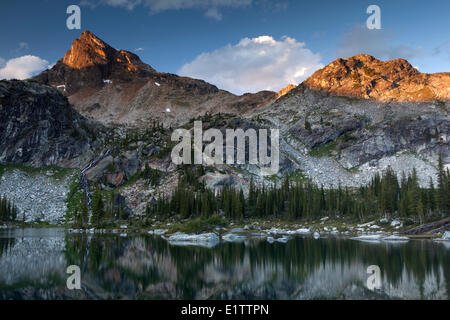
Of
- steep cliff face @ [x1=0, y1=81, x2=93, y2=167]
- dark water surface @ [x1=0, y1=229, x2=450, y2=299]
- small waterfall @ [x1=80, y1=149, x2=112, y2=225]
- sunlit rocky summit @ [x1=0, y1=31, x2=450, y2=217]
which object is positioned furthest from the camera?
steep cliff face @ [x1=0, y1=81, x2=93, y2=167]

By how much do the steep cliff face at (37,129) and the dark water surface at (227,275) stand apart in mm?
110232

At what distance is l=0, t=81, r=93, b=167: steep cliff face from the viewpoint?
136500 mm

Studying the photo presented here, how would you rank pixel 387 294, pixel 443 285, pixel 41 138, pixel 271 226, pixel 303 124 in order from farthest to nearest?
pixel 303 124 < pixel 41 138 < pixel 271 226 < pixel 443 285 < pixel 387 294

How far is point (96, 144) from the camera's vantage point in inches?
6220

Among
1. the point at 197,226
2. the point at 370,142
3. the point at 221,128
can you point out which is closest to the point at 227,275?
the point at 197,226

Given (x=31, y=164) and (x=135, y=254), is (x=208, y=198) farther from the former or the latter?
(x=31, y=164)

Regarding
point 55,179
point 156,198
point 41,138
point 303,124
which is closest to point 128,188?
point 156,198

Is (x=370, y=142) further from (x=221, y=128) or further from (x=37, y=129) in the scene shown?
(x=37, y=129)

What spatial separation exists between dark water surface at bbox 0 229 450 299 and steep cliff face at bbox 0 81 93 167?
110 m

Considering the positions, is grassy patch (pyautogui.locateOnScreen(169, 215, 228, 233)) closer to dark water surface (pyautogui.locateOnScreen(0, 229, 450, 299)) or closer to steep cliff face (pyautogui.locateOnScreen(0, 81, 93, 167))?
dark water surface (pyautogui.locateOnScreen(0, 229, 450, 299))

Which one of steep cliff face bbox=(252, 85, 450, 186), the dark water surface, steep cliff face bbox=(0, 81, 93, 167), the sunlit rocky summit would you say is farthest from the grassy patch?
steep cliff face bbox=(0, 81, 93, 167)

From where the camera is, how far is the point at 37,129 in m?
146
